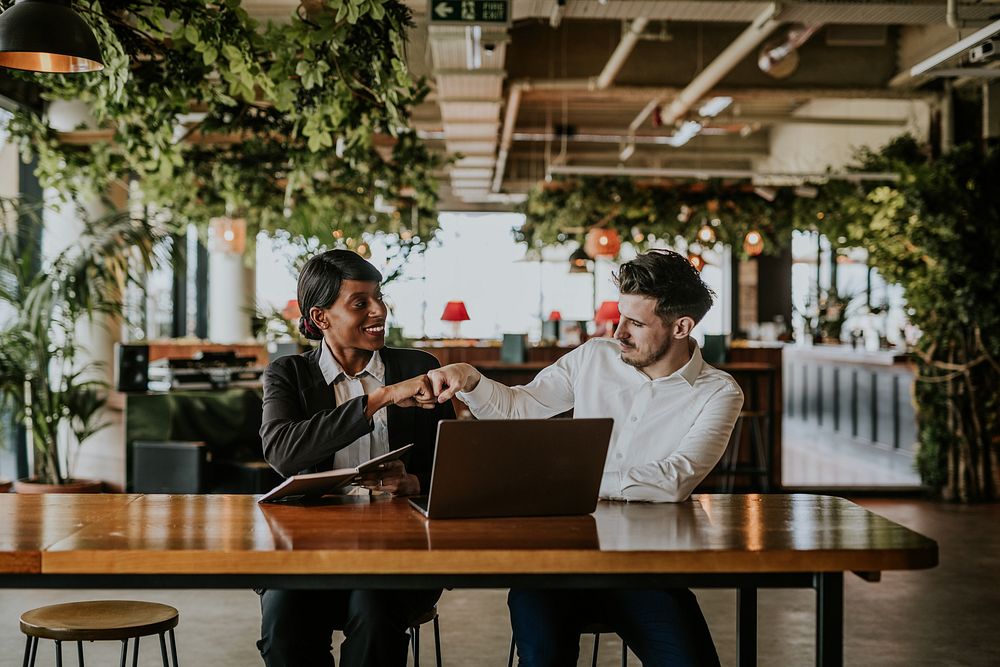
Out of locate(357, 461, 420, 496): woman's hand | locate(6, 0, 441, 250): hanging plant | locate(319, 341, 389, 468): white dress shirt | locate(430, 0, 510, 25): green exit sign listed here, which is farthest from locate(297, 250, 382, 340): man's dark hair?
locate(430, 0, 510, 25): green exit sign

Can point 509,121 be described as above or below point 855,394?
above

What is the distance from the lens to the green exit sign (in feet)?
18.0

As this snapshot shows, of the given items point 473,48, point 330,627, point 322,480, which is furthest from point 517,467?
point 473,48

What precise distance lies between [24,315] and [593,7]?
3.92 meters

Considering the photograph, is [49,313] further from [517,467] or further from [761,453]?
[761,453]

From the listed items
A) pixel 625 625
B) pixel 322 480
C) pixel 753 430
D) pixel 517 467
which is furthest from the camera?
pixel 753 430

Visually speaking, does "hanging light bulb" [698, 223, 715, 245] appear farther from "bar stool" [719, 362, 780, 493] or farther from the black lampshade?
the black lampshade

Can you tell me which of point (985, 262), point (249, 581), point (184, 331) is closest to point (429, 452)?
point (249, 581)

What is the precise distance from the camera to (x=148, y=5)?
392cm

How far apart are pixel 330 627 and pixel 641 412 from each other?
986 millimetres

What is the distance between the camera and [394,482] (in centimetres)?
275

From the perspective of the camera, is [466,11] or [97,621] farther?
[466,11]

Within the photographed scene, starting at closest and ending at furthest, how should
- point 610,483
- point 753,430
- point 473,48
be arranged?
1. point 610,483
2. point 473,48
3. point 753,430

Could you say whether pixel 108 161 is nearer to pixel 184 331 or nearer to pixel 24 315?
pixel 24 315
